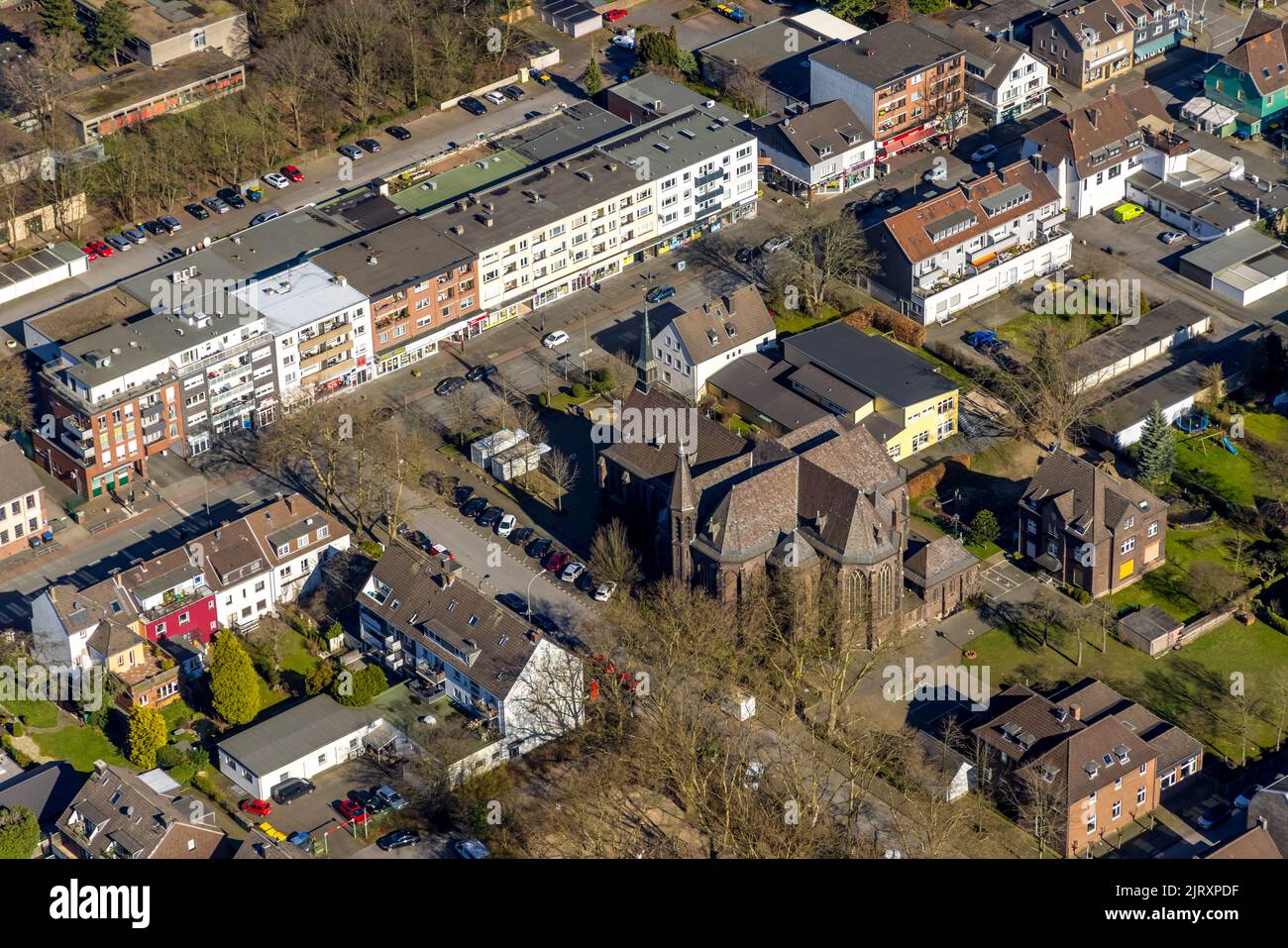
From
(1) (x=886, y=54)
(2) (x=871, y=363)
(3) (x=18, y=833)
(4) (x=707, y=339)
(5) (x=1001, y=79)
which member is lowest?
(3) (x=18, y=833)

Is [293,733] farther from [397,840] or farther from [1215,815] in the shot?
[1215,815]

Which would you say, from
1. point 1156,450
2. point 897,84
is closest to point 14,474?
point 1156,450

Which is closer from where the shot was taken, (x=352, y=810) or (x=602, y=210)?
(x=352, y=810)

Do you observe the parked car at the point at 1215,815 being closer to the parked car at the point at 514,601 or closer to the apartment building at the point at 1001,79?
the parked car at the point at 514,601

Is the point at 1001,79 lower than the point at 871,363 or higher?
higher

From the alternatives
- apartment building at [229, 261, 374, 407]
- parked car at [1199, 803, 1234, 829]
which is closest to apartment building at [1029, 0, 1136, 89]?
apartment building at [229, 261, 374, 407]

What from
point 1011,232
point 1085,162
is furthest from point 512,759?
point 1085,162
